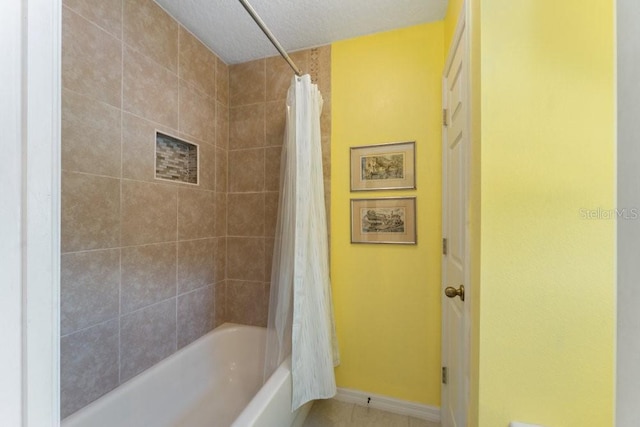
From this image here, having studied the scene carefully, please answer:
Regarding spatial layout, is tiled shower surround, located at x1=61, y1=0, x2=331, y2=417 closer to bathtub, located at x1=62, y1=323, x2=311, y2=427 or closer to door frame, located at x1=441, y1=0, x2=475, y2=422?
bathtub, located at x1=62, y1=323, x2=311, y2=427

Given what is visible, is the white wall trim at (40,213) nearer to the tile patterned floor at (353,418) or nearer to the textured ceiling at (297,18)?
the textured ceiling at (297,18)

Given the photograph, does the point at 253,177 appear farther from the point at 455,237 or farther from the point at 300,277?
the point at 455,237

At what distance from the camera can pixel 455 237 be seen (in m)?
1.25

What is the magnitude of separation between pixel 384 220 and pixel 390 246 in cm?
17

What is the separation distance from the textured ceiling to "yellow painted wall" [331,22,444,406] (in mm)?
93

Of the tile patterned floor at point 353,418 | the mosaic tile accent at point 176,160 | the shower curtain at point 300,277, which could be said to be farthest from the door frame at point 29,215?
the tile patterned floor at point 353,418

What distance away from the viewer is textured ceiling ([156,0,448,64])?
138cm

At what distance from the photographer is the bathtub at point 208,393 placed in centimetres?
107

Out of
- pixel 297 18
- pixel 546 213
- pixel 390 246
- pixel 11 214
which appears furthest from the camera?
pixel 390 246

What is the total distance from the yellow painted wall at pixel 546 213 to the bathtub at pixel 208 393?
2.76ft

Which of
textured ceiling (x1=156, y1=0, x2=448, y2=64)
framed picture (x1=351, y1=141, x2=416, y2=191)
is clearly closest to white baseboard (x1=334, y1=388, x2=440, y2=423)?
framed picture (x1=351, y1=141, x2=416, y2=191)

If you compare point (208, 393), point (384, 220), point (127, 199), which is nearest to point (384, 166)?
point (384, 220)

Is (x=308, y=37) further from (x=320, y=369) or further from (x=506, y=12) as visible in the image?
(x=320, y=369)

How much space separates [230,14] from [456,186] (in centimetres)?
160
